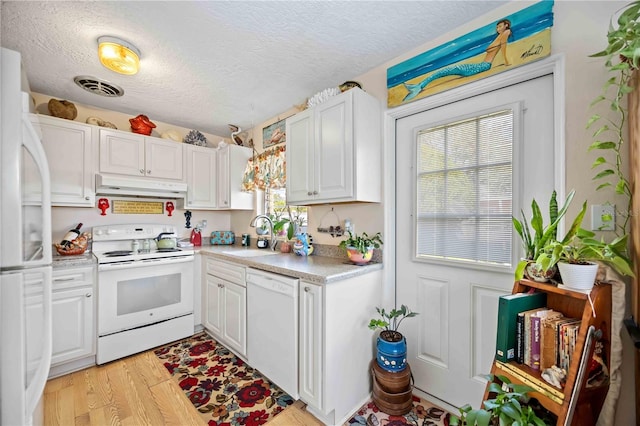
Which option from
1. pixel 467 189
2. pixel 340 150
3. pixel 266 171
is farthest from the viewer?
pixel 266 171

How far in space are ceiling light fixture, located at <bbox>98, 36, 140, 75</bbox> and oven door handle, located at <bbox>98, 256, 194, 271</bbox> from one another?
156cm

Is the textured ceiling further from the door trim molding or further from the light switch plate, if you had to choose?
the light switch plate

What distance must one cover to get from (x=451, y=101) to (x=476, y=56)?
10.2 inches

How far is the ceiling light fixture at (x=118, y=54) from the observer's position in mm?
1626

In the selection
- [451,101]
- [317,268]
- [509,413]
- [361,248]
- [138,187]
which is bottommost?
[509,413]

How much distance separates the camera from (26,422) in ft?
2.83

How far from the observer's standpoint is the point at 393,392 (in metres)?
1.60

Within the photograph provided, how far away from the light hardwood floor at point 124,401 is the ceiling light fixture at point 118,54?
2290 mm

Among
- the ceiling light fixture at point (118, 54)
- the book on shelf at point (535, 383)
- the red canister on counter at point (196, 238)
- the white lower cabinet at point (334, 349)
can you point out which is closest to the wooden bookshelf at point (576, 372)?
the book on shelf at point (535, 383)

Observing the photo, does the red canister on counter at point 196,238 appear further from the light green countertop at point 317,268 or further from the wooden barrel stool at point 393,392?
the wooden barrel stool at point 393,392

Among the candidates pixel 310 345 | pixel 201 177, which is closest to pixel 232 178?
pixel 201 177

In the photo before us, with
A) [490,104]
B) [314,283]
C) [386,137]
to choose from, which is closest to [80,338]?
[314,283]

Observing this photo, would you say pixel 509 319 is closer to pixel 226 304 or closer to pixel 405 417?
pixel 405 417

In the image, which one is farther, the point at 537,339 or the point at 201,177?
the point at 201,177
